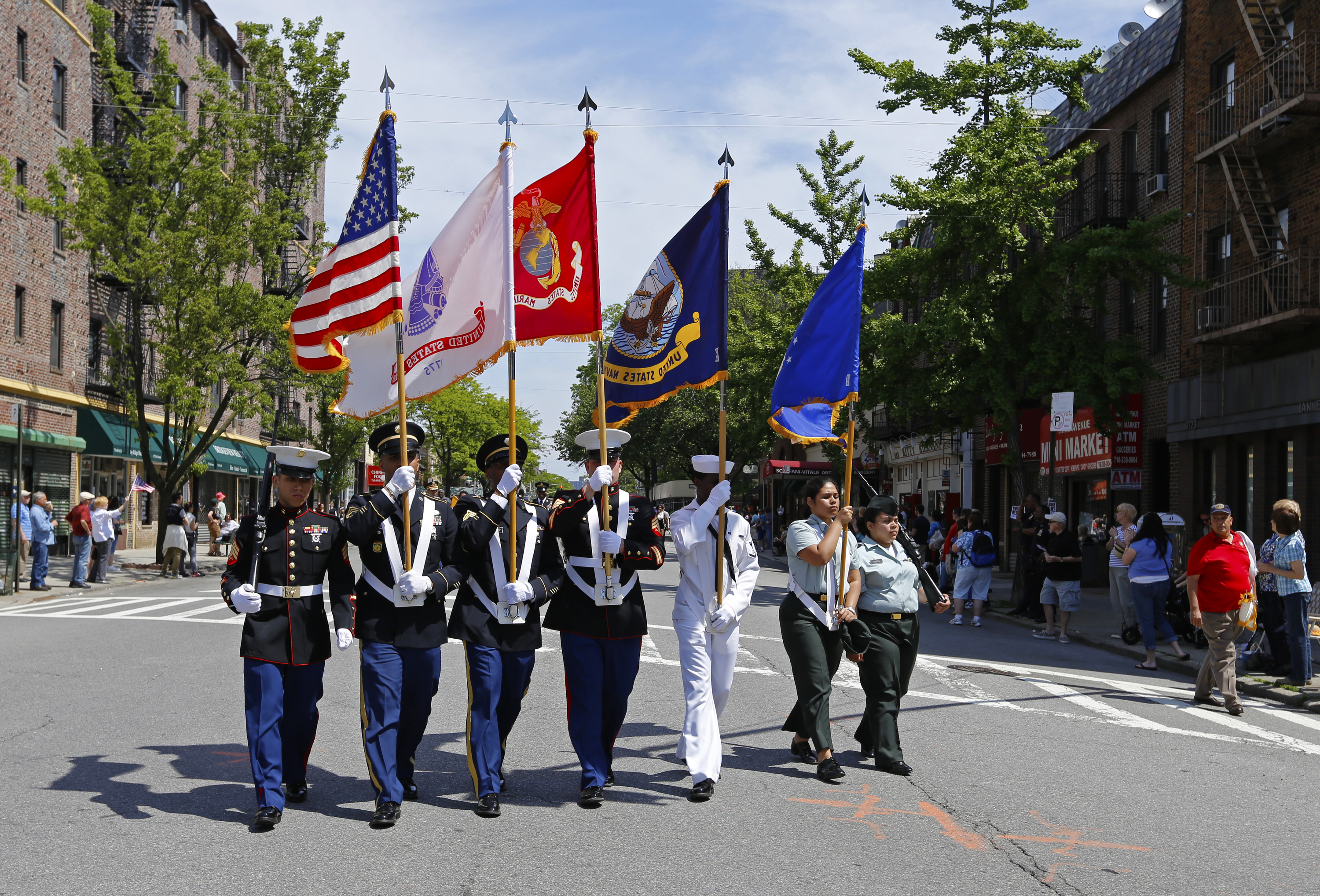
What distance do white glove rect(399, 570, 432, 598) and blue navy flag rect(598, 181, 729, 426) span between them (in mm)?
2131

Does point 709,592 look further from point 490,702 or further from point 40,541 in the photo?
point 40,541

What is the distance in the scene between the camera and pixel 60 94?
107 feet

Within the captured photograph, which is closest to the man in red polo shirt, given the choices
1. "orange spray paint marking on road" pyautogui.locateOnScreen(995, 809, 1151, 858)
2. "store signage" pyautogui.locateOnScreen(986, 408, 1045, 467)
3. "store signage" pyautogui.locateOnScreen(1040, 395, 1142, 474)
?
"orange spray paint marking on road" pyautogui.locateOnScreen(995, 809, 1151, 858)

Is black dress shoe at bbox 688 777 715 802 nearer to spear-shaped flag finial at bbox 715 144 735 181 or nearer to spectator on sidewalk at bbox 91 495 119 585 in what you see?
spear-shaped flag finial at bbox 715 144 735 181

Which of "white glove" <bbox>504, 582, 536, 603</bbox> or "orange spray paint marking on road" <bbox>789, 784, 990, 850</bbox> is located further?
"white glove" <bbox>504, 582, 536, 603</bbox>

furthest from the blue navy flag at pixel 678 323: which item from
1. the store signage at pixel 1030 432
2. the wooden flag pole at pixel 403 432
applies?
the store signage at pixel 1030 432

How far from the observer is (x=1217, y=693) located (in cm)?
1148

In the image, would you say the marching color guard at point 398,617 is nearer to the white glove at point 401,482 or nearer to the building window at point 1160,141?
the white glove at point 401,482

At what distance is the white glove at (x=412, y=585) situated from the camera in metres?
6.27

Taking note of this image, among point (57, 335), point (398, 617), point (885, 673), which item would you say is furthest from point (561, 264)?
point (57, 335)

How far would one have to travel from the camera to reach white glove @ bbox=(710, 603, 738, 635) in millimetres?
7070

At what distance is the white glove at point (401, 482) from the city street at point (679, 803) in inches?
65.6

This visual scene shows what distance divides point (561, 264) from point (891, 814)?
3.89 meters

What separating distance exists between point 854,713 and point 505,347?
424 centimetres
